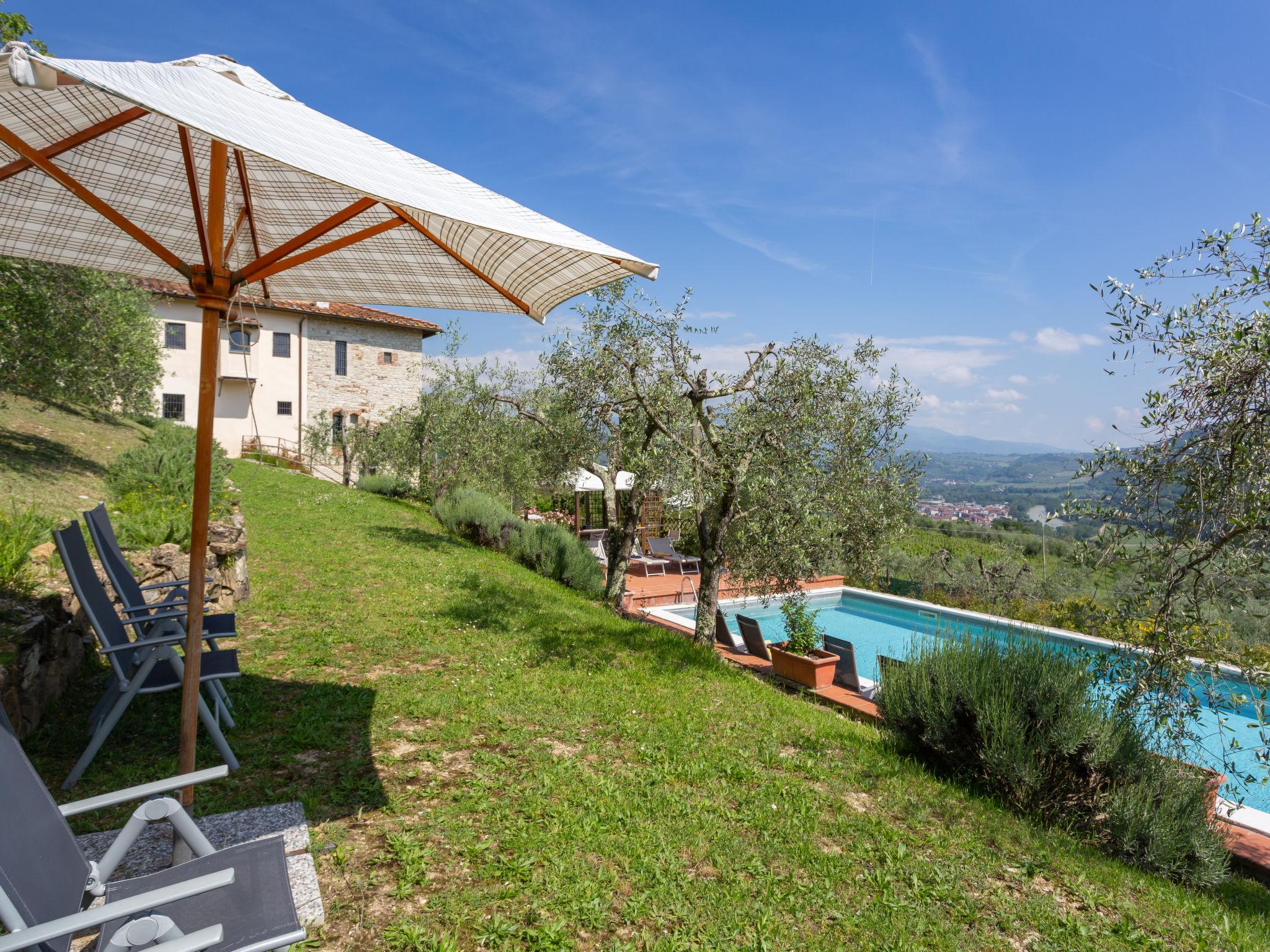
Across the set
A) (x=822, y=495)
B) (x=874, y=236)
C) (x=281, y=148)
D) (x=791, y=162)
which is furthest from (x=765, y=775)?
(x=874, y=236)

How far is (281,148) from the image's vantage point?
1845mm

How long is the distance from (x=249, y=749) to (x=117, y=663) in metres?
0.85

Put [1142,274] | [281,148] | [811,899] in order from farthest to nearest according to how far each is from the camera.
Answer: [1142,274] → [811,899] → [281,148]

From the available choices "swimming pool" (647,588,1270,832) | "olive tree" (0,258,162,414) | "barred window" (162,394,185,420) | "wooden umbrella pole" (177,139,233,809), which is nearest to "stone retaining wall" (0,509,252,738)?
"wooden umbrella pole" (177,139,233,809)

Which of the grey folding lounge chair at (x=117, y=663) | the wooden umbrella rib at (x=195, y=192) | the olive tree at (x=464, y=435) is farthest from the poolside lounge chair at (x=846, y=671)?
the wooden umbrella rib at (x=195, y=192)

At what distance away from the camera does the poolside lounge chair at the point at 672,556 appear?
59.2 feet

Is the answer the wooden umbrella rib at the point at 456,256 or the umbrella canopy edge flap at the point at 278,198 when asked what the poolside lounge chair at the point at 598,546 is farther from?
the wooden umbrella rib at the point at 456,256

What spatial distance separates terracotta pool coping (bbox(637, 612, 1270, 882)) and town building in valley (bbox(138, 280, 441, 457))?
19.9 m

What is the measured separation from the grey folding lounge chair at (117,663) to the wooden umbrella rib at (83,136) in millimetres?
1701

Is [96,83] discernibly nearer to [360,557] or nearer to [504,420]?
[360,557]

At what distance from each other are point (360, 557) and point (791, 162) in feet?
40.1

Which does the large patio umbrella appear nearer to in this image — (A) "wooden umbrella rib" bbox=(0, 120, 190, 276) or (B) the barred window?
(A) "wooden umbrella rib" bbox=(0, 120, 190, 276)

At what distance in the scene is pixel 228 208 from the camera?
3.94 m

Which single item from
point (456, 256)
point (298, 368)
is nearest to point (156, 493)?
point (456, 256)
